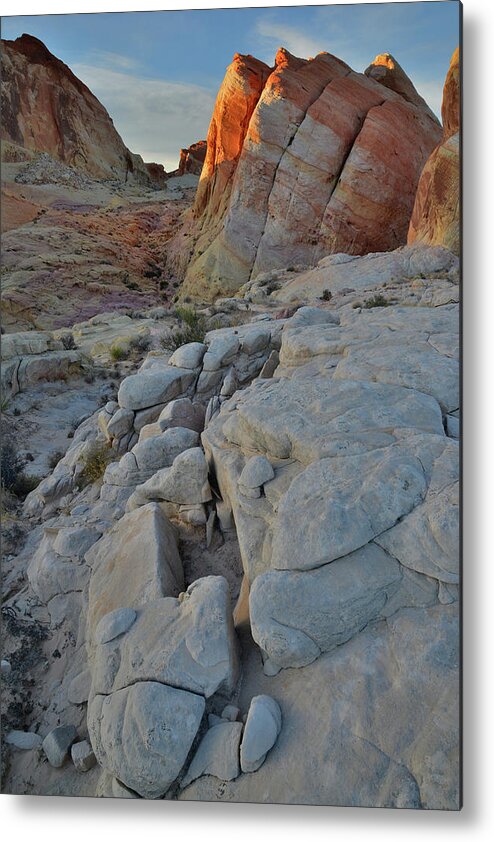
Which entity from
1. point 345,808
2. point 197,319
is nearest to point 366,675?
point 345,808

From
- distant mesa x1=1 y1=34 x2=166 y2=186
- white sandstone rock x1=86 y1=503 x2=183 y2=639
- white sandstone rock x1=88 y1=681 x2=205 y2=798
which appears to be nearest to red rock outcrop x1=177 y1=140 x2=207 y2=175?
distant mesa x1=1 y1=34 x2=166 y2=186

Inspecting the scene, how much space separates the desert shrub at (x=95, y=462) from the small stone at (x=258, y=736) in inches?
131

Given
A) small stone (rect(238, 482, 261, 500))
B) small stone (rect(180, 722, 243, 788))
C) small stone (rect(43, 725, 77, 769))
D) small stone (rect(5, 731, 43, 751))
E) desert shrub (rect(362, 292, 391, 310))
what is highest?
desert shrub (rect(362, 292, 391, 310))

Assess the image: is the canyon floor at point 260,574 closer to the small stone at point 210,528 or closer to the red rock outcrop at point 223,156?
the small stone at point 210,528

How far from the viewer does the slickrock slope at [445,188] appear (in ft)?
13.8

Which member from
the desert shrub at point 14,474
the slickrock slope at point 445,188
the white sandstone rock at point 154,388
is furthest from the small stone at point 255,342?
the desert shrub at point 14,474

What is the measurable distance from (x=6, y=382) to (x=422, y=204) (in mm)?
6862

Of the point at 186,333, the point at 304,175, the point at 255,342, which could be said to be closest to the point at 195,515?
the point at 255,342

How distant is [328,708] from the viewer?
272 cm

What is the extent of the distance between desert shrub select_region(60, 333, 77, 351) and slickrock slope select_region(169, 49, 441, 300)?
5681mm

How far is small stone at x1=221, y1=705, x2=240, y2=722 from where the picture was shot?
2.88m

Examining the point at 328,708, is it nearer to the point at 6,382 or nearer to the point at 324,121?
the point at 6,382

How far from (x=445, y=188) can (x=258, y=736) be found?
656cm

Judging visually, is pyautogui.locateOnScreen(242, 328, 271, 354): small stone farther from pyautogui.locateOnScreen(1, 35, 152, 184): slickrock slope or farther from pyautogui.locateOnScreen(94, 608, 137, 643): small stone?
pyautogui.locateOnScreen(94, 608, 137, 643): small stone
